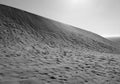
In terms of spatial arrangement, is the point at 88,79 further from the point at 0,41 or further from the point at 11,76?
the point at 0,41

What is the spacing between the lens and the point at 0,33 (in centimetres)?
994

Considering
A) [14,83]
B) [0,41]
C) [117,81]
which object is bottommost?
[117,81]

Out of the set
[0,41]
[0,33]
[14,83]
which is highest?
[0,33]

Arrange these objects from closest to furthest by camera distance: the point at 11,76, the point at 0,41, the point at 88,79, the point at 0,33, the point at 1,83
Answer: the point at 1,83, the point at 11,76, the point at 88,79, the point at 0,41, the point at 0,33

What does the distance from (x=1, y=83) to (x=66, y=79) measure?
7.89ft

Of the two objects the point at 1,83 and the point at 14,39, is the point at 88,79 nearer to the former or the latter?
the point at 1,83

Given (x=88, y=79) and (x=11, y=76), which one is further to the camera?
(x=88, y=79)

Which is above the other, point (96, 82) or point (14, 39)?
point (14, 39)

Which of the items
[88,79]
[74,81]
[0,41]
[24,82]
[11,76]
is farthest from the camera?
[0,41]

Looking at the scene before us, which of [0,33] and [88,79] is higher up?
[0,33]

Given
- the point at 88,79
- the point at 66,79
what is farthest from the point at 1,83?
the point at 88,79

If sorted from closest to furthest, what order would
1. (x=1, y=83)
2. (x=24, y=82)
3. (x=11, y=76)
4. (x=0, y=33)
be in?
(x=1, y=83), (x=24, y=82), (x=11, y=76), (x=0, y=33)

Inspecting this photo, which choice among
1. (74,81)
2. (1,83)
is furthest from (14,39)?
(74,81)

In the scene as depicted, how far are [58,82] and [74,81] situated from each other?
710 mm
